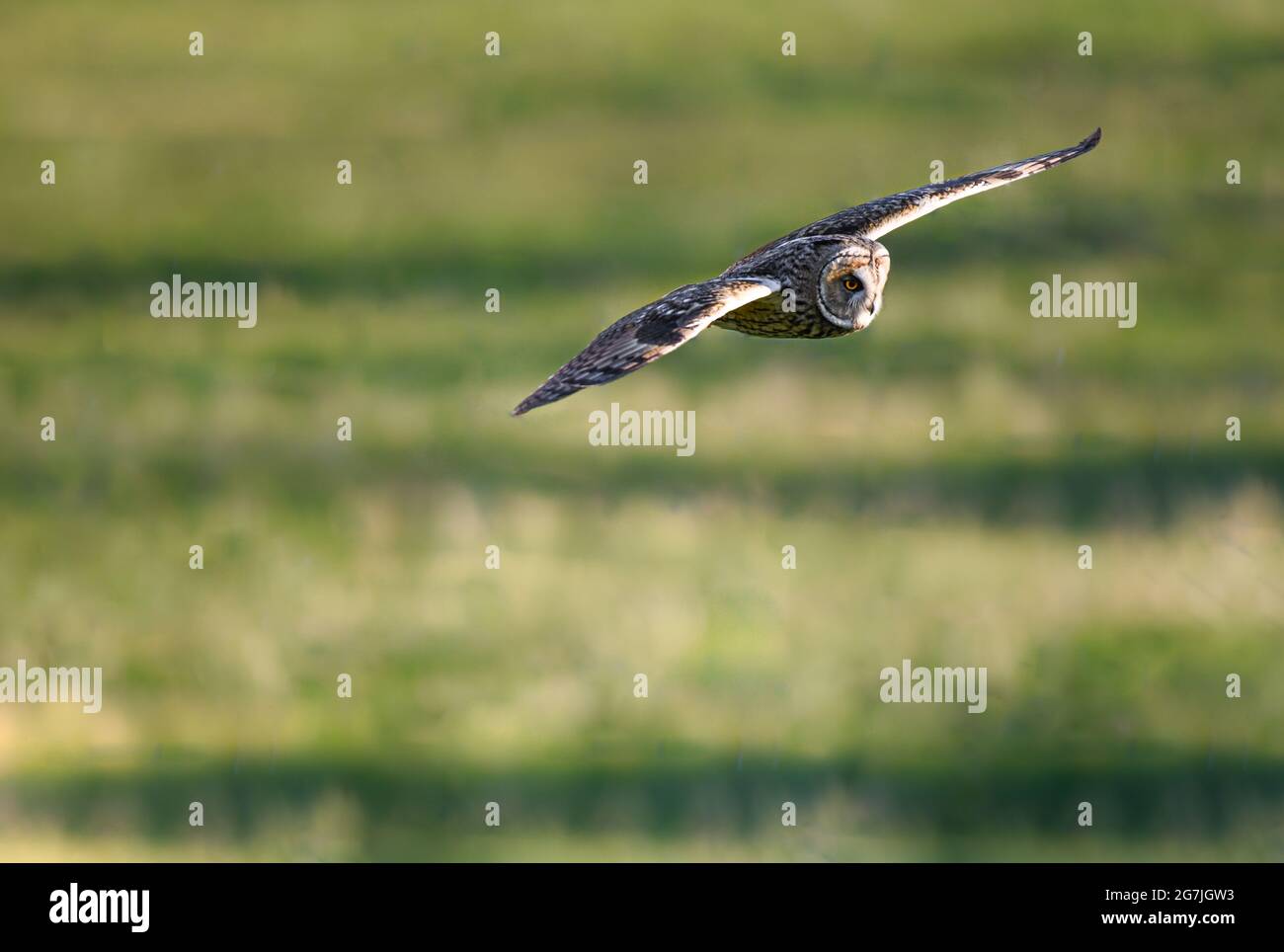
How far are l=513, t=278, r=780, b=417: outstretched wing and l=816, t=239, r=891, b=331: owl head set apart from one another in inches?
27.2

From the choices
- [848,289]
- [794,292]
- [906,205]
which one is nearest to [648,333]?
[794,292]

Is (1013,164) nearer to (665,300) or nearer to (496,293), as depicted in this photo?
(665,300)

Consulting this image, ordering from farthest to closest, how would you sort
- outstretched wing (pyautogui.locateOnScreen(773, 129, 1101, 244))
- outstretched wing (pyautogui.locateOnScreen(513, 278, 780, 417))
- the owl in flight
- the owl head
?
outstretched wing (pyautogui.locateOnScreen(773, 129, 1101, 244)), the owl head, the owl in flight, outstretched wing (pyautogui.locateOnScreen(513, 278, 780, 417))

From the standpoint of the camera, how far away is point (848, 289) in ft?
38.7

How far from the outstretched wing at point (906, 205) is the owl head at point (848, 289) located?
76 centimetres

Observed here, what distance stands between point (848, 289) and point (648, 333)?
2.45 metres

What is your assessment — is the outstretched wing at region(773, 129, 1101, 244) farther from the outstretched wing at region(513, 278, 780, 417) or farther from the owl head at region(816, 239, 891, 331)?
the outstretched wing at region(513, 278, 780, 417)

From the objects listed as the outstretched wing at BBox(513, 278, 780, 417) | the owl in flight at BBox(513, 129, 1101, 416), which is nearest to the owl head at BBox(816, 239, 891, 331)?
the owl in flight at BBox(513, 129, 1101, 416)

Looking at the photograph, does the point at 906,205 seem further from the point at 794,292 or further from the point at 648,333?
the point at 648,333

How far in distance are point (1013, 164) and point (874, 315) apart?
95.0 inches

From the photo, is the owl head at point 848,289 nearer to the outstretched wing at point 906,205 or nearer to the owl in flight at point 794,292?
the owl in flight at point 794,292

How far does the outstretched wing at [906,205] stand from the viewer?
41.2ft

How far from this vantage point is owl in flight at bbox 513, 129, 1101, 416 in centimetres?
973

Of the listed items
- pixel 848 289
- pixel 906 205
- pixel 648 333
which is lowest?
pixel 648 333
